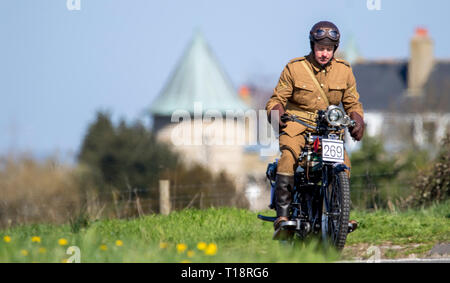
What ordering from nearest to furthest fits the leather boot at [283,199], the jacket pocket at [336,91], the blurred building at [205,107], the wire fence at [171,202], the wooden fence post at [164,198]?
the leather boot at [283,199] → the jacket pocket at [336,91] → the wire fence at [171,202] → the wooden fence post at [164,198] → the blurred building at [205,107]

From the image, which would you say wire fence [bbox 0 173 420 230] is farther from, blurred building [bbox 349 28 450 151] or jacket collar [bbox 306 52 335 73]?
blurred building [bbox 349 28 450 151]

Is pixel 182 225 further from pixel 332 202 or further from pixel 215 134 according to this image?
pixel 215 134

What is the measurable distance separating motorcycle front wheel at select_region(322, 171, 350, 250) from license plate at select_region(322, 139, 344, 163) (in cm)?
16

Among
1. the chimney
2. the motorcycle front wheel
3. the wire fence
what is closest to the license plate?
the motorcycle front wheel

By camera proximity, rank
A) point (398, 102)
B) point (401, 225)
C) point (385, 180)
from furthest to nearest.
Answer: point (398, 102) < point (385, 180) < point (401, 225)

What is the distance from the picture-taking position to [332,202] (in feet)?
23.4

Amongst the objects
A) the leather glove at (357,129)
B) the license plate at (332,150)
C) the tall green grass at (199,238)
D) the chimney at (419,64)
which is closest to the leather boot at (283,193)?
the tall green grass at (199,238)

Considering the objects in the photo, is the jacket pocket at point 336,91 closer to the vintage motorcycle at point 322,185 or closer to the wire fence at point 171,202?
the vintage motorcycle at point 322,185

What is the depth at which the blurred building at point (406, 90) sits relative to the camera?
173 feet

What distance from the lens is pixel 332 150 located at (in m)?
7.20

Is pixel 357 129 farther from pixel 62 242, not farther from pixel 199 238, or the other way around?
pixel 62 242

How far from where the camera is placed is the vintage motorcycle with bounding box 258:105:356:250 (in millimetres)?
6953
